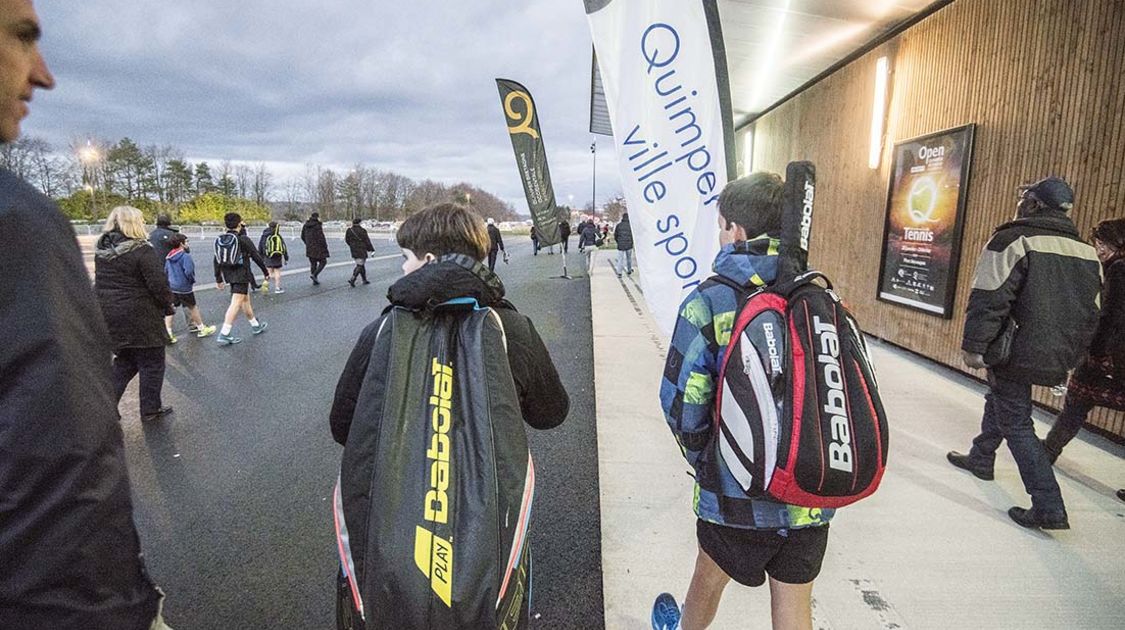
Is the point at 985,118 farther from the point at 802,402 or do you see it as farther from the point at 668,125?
the point at 802,402

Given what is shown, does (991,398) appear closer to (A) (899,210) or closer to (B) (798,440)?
(B) (798,440)

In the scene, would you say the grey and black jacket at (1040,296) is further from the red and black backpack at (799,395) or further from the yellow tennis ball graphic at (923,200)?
the yellow tennis ball graphic at (923,200)

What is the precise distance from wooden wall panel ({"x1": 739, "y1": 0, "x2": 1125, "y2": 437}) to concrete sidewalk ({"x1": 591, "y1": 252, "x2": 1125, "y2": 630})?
61.0 inches

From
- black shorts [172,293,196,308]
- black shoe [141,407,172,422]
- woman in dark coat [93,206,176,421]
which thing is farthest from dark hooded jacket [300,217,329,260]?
black shoe [141,407,172,422]

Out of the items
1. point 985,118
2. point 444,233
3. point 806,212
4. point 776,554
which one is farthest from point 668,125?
point 985,118

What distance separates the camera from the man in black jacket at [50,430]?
29.0 inches

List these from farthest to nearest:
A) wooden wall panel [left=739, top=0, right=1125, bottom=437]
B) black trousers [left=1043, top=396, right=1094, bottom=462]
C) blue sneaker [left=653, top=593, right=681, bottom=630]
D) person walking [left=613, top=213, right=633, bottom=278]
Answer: person walking [left=613, top=213, right=633, bottom=278]
wooden wall panel [left=739, top=0, right=1125, bottom=437]
black trousers [left=1043, top=396, right=1094, bottom=462]
blue sneaker [left=653, top=593, right=681, bottom=630]

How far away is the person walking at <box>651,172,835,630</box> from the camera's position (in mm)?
1636

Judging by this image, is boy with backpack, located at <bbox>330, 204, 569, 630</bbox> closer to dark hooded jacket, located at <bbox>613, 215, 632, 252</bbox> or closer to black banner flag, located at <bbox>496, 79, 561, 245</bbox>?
black banner flag, located at <bbox>496, 79, 561, 245</bbox>

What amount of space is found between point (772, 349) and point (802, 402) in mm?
153

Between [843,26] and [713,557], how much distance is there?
26.5ft

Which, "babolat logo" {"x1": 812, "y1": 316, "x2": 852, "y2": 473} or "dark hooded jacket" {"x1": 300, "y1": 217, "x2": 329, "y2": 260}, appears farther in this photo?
"dark hooded jacket" {"x1": 300, "y1": 217, "x2": 329, "y2": 260}

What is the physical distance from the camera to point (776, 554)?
5.53 ft

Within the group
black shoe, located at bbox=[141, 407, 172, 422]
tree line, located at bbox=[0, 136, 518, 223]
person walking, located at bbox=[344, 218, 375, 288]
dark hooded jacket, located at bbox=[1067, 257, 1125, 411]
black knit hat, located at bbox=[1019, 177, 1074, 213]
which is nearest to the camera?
black knit hat, located at bbox=[1019, 177, 1074, 213]
